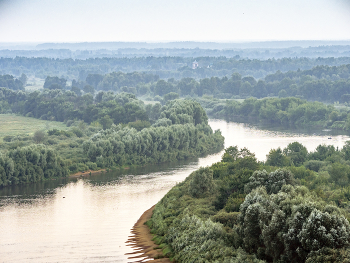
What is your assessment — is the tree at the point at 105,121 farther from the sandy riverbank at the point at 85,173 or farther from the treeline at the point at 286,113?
the treeline at the point at 286,113

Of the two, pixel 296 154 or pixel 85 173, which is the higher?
pixel 296 154

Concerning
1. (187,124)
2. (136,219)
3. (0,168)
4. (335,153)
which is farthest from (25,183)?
(335,153)

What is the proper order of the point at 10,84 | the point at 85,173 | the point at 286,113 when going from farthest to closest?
1. the point at 10,84
2. the point at 286,113
3. the point at 85,173

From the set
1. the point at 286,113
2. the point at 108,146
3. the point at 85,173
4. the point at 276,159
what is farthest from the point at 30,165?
the point at 286,113

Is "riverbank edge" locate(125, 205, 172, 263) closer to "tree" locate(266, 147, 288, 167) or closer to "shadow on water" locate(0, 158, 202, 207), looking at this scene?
"shadow on water" locate(0, 158, 202, 207)

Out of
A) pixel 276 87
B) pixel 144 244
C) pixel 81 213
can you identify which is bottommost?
pixel 81 213

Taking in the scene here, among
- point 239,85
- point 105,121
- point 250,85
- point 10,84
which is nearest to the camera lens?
point 105,121

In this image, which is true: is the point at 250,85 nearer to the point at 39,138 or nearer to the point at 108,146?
the point at 39,138
